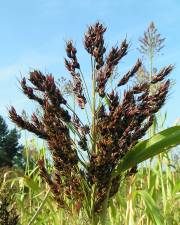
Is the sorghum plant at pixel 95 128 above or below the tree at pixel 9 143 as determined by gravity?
below

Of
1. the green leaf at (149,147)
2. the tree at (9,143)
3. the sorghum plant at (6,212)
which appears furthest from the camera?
the tree at (9,143)

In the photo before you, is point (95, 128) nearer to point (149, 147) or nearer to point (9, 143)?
point (149, 147)

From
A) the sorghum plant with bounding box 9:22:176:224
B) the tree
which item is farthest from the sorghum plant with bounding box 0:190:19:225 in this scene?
the tree

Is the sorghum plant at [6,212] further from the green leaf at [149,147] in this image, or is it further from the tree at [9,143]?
the tree at [9,143]

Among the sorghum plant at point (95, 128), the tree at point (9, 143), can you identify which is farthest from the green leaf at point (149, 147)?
the tree at point (9, 143)

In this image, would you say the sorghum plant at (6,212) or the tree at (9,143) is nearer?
the sorghum plant at (6,212)

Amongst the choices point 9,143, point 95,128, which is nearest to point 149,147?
point 95,128

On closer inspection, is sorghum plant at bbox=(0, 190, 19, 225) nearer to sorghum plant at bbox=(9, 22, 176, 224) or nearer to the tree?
sorghum plant at bbox=(9, 22, 176, 224)
